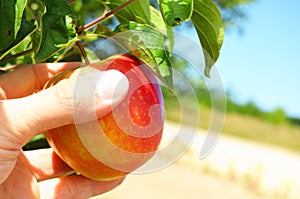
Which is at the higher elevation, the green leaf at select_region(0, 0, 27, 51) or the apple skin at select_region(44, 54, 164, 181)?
the green leaf at select_region(0, 0, 27, 51)

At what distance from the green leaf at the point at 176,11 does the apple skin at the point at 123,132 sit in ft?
0.42

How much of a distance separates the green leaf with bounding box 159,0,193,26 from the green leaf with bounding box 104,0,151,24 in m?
0.10

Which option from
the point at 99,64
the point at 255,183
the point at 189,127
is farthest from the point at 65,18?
the point at 255,183

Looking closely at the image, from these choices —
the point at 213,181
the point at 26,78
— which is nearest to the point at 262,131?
the point at 213,181

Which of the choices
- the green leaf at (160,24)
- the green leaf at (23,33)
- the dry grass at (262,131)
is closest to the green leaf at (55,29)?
the green leaf at (23,33)

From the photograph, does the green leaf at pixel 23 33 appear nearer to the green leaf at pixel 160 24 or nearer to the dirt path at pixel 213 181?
the green leaf at pixel 160 24

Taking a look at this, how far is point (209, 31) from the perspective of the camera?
603mm

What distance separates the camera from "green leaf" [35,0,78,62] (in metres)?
0.56

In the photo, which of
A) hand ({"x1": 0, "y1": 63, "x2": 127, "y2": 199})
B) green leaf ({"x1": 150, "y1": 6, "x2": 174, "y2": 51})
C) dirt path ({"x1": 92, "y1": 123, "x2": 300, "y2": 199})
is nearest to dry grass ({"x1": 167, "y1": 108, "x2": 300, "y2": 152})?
dirt path ({"x1": 92, "y1": 123, "x2": 300, "y2": 199})

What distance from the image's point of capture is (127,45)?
2.04ft

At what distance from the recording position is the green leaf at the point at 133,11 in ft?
2.07

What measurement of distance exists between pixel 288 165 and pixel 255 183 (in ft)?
A: 7.37

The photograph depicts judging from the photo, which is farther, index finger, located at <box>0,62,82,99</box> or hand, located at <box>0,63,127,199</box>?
index finger, located at <box>0,62,82,99</box>

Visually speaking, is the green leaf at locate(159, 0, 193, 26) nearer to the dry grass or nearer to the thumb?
the thumb
